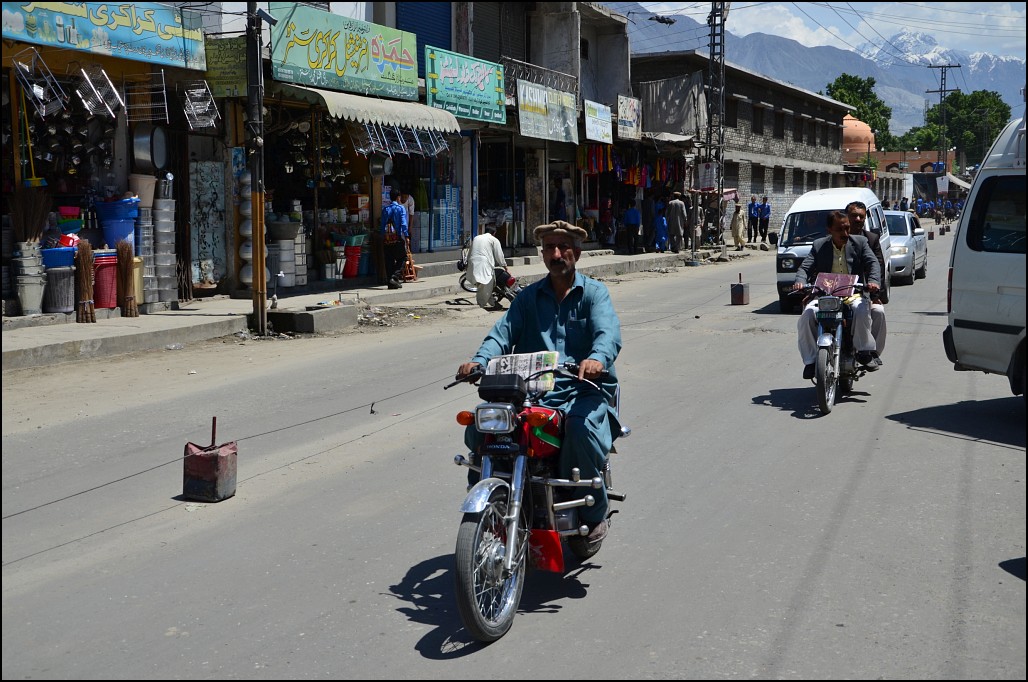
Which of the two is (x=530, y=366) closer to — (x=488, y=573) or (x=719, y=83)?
(x=488, y=573)

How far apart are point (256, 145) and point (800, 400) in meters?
8.55

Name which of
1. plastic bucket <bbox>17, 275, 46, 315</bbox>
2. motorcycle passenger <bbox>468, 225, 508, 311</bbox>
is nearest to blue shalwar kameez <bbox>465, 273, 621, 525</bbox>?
plastic bucket <bbox>17, 275, 46, 315</bbox>

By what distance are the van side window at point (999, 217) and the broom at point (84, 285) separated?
437 inches

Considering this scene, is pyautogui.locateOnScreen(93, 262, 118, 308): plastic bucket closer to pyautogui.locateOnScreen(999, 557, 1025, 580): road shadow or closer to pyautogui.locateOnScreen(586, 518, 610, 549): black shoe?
pyautogui.locateOnScreen(586, 518, 610, 549): black shoe

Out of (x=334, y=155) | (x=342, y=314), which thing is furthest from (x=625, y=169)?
(x=342, y=314)

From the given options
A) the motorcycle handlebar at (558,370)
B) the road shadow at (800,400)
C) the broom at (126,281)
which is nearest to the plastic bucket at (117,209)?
the broom at (126,281)

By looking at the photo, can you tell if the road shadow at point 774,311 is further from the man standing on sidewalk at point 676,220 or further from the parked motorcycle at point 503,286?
the man standing on sidewalk at point 676,220

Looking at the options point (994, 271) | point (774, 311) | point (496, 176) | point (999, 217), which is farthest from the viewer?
point (496, 176)

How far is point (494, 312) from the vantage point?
17.9 meters

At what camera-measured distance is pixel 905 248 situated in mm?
21719

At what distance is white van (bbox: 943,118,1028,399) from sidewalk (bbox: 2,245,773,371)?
920 cm

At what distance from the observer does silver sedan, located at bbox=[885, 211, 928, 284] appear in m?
21.6

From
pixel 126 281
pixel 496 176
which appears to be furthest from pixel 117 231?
pixel 496 176

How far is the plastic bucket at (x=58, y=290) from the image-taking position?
13852mm
